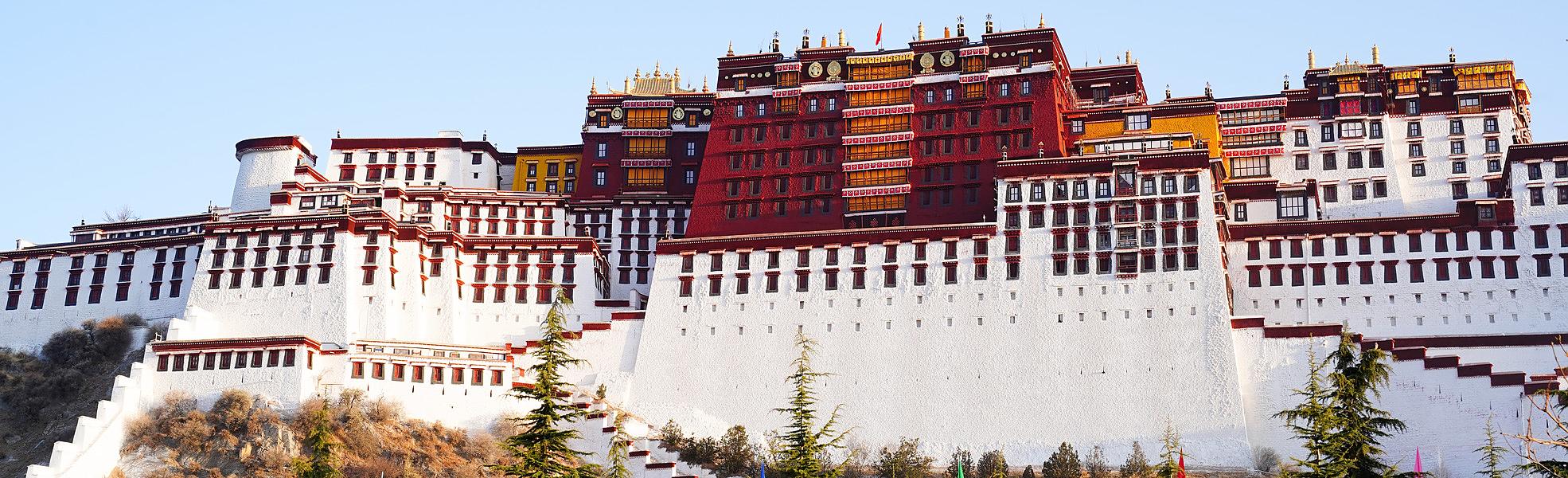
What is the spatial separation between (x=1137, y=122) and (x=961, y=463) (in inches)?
1009

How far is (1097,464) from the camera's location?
81.6 m

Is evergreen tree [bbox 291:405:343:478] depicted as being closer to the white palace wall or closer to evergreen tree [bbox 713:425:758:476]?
evergreen tree [bbox 713:425:758:476]

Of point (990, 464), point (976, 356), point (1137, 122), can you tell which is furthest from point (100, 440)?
point (1137, 122)

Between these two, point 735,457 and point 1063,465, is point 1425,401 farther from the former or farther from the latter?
point 735,457

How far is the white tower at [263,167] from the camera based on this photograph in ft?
356

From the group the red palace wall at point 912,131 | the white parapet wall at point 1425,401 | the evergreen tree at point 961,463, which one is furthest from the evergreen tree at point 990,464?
the red palace wall at point 912,131

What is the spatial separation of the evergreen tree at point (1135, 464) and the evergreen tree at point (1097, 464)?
0.70 meters

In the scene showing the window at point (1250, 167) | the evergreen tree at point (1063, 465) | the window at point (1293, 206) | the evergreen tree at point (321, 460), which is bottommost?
the evergreen tree at point (321, 460)

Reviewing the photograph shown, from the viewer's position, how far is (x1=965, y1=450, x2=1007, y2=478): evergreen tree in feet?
266

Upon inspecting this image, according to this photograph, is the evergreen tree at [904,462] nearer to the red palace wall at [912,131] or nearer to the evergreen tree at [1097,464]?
the evergreen tree at [1097,464]

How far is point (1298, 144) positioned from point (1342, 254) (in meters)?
13.6

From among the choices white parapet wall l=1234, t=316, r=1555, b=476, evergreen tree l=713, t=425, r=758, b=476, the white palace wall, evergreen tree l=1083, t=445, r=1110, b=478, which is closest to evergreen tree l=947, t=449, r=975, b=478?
the white palace wall

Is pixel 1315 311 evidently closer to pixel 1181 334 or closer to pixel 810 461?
pixel 1181 334

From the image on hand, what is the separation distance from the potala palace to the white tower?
249mm
